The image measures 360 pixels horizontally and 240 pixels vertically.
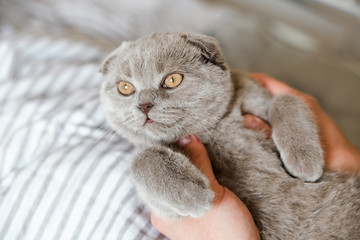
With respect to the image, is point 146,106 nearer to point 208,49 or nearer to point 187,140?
point 187,140

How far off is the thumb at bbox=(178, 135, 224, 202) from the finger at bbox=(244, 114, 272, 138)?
0.19 m

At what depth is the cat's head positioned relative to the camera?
0.87 meters

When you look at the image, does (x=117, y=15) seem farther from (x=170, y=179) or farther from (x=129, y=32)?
(x=170, y=179)

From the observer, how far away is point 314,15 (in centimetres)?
203

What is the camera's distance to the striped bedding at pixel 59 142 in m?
0.92

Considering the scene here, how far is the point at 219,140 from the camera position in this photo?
0.95 m

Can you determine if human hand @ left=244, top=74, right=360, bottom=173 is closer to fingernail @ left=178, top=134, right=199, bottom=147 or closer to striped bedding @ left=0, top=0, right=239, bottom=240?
fingernail @ left=178, top=134, right=199, bottom=147

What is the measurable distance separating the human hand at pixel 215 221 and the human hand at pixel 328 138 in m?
0.26

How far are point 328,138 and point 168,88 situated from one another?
662mm

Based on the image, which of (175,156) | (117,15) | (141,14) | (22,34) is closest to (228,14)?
(141,14)

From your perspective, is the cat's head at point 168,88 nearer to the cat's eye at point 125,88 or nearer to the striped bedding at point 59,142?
the cat's eye at point 125,88

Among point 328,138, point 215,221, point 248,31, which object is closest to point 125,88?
point 215,221

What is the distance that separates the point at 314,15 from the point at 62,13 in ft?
5.55

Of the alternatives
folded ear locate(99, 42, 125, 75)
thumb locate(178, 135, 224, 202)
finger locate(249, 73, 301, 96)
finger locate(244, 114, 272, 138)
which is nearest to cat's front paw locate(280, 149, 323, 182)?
finger locate(244, 114, 272, 138)
